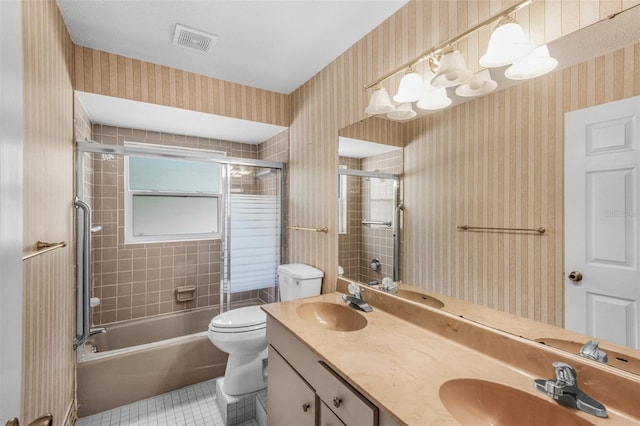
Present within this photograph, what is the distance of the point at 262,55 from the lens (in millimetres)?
2064

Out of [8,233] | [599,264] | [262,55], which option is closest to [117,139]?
[262,55]

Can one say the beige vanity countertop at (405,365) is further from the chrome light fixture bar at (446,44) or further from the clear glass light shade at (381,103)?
the chrome light fixture bar at (446,44)

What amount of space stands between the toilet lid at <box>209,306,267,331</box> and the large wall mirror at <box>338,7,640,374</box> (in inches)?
36.6

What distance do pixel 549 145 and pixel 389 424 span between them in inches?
39.1

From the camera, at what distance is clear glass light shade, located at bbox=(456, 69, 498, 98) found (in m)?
1.14

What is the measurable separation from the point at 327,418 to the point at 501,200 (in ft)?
3.40

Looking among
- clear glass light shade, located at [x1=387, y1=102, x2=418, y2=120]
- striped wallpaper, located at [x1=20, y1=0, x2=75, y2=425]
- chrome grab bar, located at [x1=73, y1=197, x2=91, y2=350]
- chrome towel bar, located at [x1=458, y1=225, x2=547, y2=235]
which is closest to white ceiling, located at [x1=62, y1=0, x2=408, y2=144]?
striped wallpaper, located at [x1=20, y1=0, x2=75, y2=425]

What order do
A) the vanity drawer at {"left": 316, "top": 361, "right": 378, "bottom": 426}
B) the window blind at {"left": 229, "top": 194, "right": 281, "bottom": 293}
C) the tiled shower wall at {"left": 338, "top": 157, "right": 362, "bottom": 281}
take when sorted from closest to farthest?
the vanity drawer at {"left": 316, "top": 361, "right": 378, "bottom": 426} < the tiled shower wall at {"left": 338, "top": 157, "right": 362, "bottom": 281} < the window blind at {"left": 229, "top": 194, "right": 281, "bottom": 293}

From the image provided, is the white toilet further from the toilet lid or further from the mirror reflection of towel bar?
the mirror reflection of towel bar

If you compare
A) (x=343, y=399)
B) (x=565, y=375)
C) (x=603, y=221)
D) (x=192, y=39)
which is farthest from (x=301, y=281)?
(x=192, y=39)

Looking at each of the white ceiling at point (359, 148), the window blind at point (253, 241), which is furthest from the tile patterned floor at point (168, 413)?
the white ceiling at point (359, 148)

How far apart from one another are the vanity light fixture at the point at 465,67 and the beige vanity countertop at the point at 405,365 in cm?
101

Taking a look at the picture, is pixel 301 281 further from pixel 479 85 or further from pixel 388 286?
pixel 479 85

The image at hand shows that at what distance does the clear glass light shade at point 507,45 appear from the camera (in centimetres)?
100
